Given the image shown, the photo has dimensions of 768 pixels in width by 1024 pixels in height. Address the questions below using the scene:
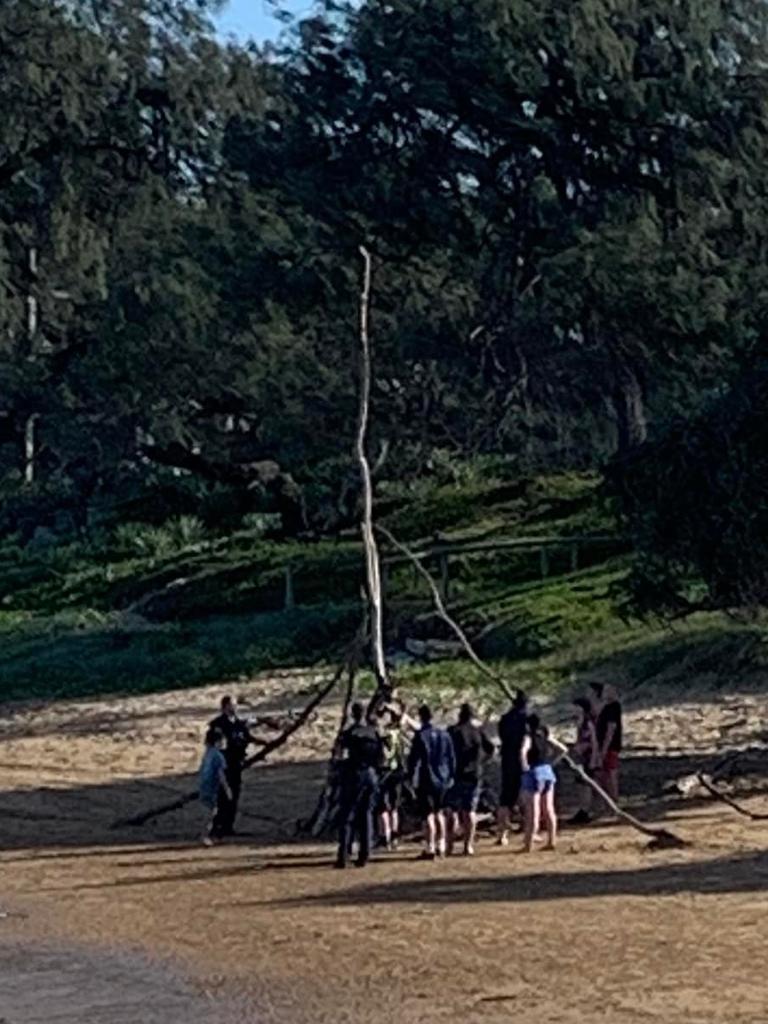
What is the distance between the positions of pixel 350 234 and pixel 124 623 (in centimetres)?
850

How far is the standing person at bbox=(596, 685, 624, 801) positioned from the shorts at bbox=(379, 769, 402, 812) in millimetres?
2377

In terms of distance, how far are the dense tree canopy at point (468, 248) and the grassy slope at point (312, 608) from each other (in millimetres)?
1455

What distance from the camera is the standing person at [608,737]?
83.9ft

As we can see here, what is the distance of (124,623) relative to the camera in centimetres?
4766

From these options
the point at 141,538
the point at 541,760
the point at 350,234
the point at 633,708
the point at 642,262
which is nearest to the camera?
the point at 541,760

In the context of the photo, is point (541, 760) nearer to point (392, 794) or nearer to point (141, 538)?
point (392, 794)

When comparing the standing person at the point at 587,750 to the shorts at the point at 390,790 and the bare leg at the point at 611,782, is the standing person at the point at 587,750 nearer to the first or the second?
the bare leg at the point at 611,782

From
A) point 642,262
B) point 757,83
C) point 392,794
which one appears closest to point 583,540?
point 642,262

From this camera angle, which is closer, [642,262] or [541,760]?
[541,760]

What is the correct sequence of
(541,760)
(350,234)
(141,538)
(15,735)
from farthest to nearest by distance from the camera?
(141,538) < (350,234) < (15,735) < (541,760)

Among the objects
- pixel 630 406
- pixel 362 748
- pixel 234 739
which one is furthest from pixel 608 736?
pixel 630 406

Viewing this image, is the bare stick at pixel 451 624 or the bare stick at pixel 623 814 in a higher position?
the bare stick at pixel 451 624

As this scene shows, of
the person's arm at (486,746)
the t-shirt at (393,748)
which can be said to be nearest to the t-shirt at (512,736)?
the person's arm at (486,746)

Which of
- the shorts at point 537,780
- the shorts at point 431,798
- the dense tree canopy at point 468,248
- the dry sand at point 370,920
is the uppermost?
the dense tree canopy at point 468,248
